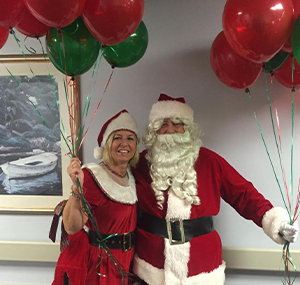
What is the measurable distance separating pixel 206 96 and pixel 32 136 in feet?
3.48

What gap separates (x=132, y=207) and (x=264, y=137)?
86 cm

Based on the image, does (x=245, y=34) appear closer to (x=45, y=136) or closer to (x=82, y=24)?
(x=82, y=24)

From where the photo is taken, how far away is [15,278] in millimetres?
2039

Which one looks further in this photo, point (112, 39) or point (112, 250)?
point (112, 250)

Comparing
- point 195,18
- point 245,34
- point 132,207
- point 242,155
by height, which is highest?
point 195,18

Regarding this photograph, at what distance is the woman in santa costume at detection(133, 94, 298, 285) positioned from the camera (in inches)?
58.4

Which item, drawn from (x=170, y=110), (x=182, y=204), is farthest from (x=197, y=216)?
(x=170, y=110)

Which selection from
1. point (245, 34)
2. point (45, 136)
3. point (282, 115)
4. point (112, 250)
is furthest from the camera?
point (45, 136)

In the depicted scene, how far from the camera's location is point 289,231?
137cm

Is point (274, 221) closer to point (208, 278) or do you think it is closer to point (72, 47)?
point (208, 278)

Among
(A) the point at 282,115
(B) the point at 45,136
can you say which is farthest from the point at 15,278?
(A) the point at 282,115

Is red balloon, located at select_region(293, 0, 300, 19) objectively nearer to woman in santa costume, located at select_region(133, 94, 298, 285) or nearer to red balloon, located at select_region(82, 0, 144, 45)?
red balloon, located at select_region(82, 0, 144, 45)

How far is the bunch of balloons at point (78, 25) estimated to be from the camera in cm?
105

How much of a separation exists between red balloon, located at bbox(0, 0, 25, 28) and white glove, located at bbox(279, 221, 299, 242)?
1.36 metres
